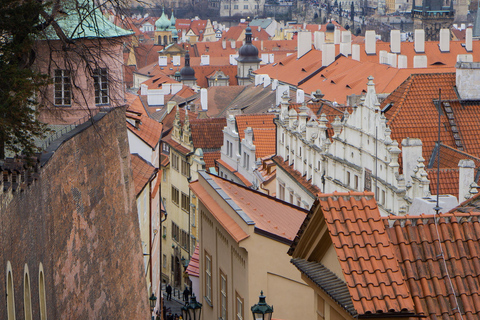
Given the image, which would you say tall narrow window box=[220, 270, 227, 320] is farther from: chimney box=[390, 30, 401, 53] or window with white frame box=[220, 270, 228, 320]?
chimney box=[390, 30, 401, 53]

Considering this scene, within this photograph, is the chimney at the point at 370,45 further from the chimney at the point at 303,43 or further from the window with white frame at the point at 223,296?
the window with white frame at the point at 223,296

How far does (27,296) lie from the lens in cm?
1404

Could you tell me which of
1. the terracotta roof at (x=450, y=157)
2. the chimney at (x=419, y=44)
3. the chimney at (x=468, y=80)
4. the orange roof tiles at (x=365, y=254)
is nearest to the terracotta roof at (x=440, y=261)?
the orange roof tiles at (x=365, y=254)

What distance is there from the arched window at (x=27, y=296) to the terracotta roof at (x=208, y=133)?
35.6 m

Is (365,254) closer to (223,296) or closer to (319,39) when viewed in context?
(223,296)

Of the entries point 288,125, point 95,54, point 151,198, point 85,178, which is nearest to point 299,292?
point 85,178

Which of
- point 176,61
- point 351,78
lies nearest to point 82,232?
point 351,78

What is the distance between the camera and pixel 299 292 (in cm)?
1731

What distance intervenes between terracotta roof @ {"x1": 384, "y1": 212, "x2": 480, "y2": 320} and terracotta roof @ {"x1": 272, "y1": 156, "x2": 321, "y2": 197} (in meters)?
21.1

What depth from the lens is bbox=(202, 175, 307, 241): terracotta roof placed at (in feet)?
60.1

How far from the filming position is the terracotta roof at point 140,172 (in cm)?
2952

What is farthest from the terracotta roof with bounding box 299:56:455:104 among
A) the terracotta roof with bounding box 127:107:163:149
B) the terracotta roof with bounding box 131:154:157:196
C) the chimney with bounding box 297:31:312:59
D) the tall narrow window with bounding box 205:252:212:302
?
the tall narrow window with bounding box 205:252:212:302

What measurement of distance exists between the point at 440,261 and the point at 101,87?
47.3 ft

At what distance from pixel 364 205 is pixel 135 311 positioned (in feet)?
47.4
